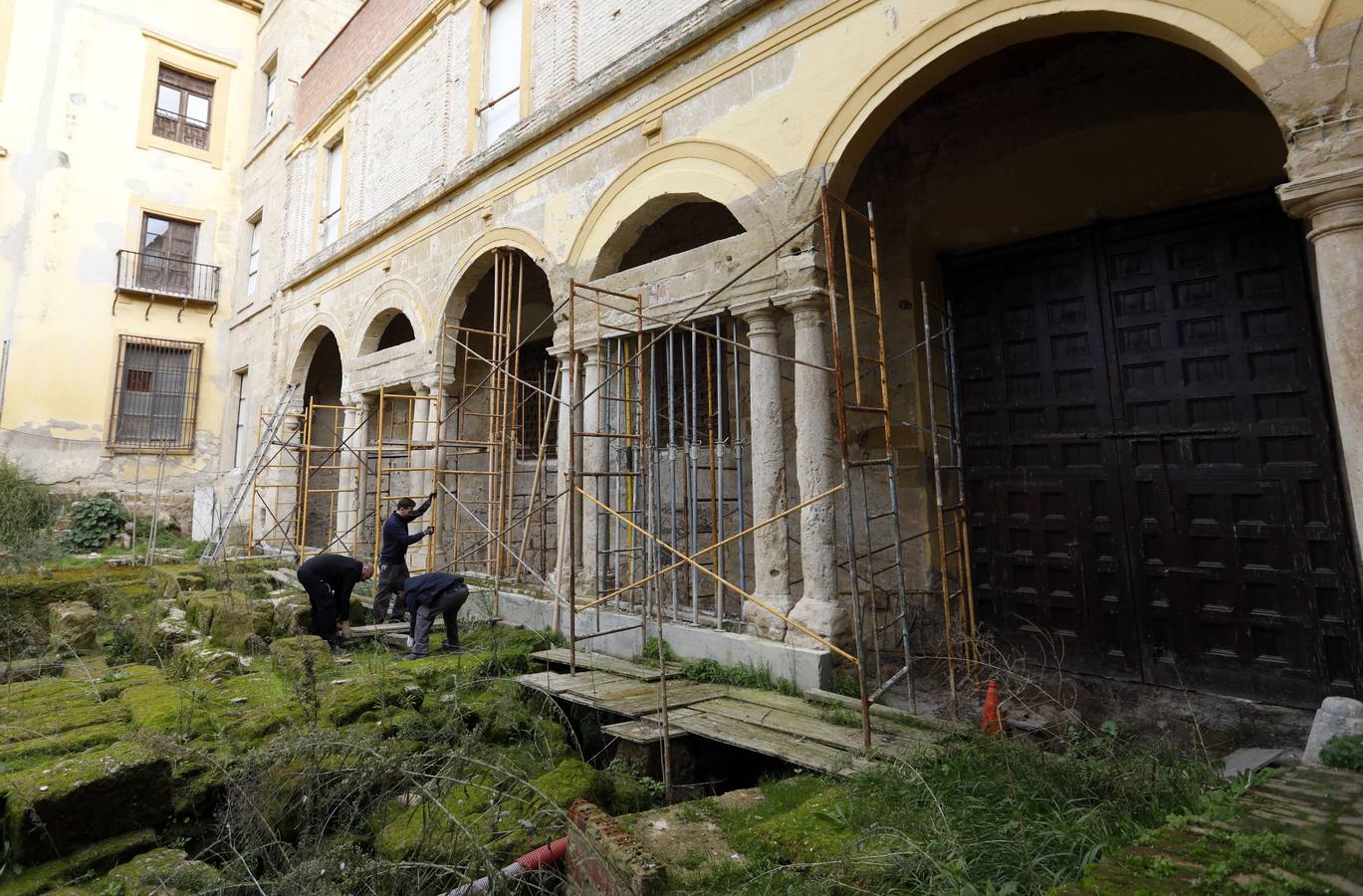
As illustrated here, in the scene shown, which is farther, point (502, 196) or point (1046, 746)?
point (502, 196)

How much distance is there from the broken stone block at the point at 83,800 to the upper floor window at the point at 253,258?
15.3m

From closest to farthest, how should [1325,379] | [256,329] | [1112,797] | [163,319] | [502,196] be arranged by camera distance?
[1112,797], [1325,379], [502,196], [256,329], [163,319]

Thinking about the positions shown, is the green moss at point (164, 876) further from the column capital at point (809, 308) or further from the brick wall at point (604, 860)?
the column capital at point (809, 308)

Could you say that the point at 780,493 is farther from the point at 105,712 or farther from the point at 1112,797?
Result: the point at 105,712

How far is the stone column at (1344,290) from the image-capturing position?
3.44m

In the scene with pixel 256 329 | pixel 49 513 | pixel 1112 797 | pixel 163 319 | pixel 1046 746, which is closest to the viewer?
pixel 1112 797

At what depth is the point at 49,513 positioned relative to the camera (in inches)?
536

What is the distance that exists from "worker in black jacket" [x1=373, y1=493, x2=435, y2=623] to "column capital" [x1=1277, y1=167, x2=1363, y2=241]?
24.2 feet

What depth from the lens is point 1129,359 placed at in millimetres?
5855

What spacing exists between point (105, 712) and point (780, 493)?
15.4 feet

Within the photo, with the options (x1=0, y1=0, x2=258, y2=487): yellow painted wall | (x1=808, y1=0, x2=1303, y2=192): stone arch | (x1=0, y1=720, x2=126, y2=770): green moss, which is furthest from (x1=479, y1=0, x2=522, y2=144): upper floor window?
(x1=0, y1=0, x2=258, y2=487): yellow painted wall

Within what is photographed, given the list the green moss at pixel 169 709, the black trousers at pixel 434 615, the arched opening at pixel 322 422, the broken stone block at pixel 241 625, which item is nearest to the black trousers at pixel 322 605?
the broken stone block at pixel 241 625

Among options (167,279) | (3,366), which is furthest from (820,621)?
(167,279)

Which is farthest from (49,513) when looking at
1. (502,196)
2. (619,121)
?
(619,121)
